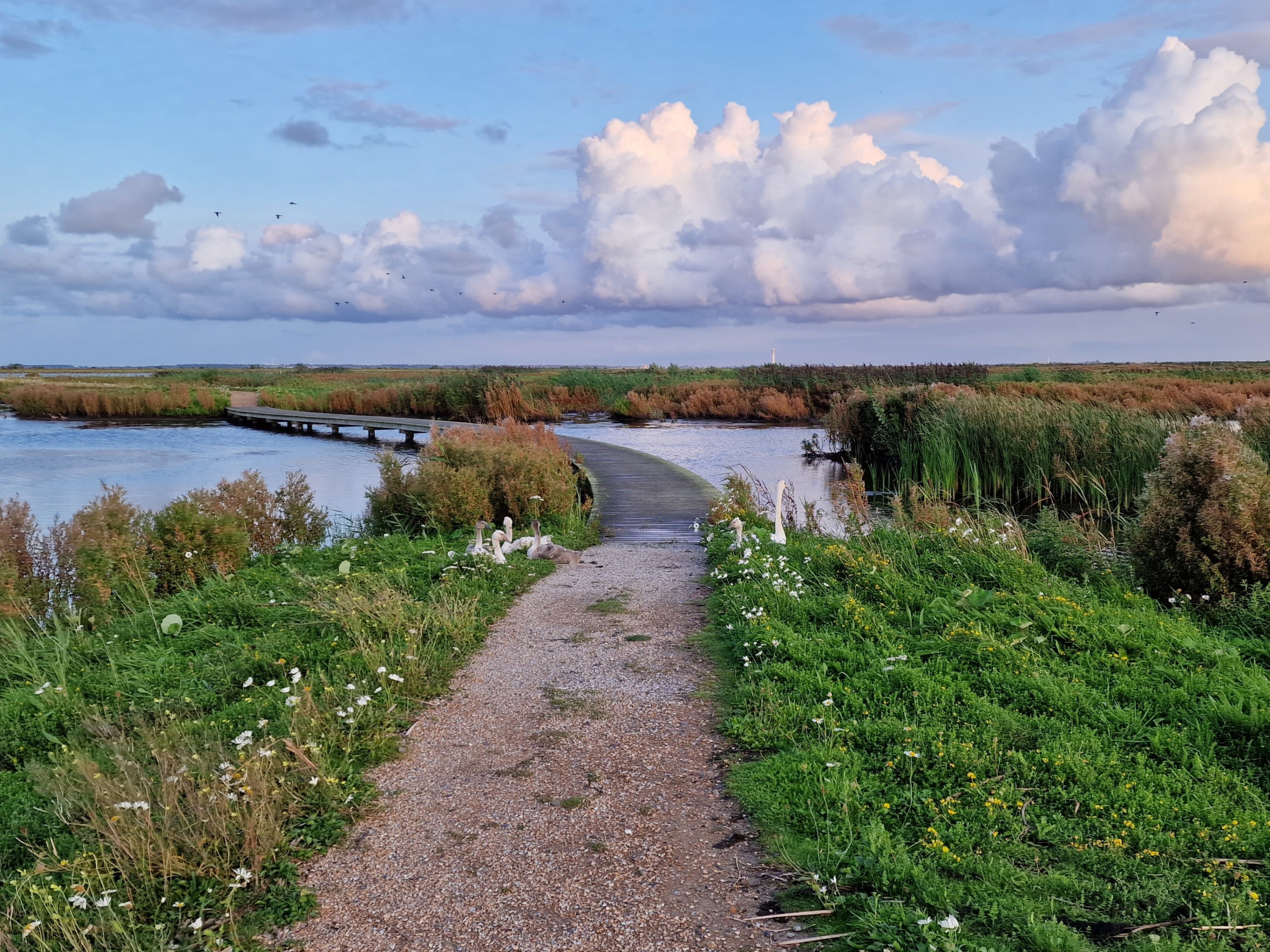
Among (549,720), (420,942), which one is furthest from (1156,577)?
(420,942)

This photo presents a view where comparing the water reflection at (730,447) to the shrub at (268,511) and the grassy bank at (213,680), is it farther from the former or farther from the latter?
the grassy bank at (213,680)

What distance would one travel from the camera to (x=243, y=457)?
2891cm

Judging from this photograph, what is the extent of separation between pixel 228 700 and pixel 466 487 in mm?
5955

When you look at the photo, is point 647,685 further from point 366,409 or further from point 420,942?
point 366,409

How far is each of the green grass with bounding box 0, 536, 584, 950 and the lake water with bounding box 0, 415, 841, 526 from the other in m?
7.68

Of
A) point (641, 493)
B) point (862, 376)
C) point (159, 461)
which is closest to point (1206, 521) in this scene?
point (641, 493)

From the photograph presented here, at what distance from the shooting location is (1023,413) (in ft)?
57.3

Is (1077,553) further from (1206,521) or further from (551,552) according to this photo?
(551,552)

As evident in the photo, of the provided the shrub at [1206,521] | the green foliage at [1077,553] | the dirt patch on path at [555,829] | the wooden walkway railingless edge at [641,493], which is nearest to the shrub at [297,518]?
the wooden walkway railingless edge at [641,493]

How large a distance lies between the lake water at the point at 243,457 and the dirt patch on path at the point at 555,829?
10792 millimetres

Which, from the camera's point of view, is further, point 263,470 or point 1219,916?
point 263,470

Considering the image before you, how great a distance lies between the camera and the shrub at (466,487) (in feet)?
37.7

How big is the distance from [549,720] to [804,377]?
39.2m

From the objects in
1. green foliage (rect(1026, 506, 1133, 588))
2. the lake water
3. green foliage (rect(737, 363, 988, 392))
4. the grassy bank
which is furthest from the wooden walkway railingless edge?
green foliage (rect(737, 363, 988, 392))
